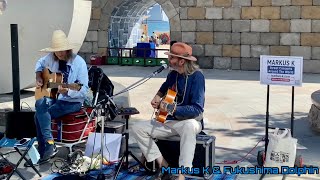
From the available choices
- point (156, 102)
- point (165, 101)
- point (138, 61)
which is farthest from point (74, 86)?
point (138, 61)

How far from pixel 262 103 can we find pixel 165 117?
5.37 metres

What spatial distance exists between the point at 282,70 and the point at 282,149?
3.03 ft

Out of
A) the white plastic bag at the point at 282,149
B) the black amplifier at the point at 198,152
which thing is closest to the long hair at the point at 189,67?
the black amplifier at the point at 198,152

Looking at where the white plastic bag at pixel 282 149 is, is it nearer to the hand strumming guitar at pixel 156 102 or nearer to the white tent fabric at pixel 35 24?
the hand strumming guitar at pixel 156 102

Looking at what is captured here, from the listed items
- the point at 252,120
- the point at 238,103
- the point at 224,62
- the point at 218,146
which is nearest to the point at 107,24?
the point at 224,62

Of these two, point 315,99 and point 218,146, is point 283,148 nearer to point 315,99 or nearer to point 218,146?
point 218,146

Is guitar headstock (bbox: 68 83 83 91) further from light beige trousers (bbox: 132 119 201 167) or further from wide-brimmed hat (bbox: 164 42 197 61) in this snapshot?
wide-brimmed hat (bbox: 164 42 197 61)

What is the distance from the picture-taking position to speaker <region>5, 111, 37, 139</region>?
20.2ft

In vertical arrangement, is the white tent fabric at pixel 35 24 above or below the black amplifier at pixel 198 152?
above

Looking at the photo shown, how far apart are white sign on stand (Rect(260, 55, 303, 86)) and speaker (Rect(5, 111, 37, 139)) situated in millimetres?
2959

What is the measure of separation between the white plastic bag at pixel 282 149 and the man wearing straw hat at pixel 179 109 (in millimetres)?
826

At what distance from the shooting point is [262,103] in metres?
9.76

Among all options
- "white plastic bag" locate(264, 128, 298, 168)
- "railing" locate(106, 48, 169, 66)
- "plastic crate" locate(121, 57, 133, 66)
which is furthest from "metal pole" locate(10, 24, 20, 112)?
"plastic crate" locate(121, 57, 133, 66)

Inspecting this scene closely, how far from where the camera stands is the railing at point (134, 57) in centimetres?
1712
